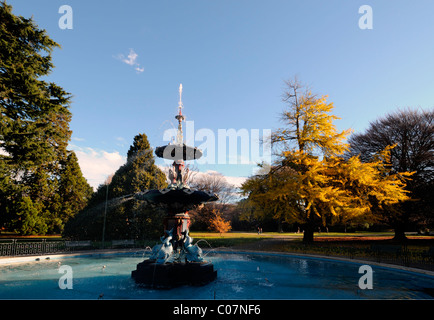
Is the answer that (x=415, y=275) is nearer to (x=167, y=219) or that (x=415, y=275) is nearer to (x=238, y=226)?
(x=167, y=219)

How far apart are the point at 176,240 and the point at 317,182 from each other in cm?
1227

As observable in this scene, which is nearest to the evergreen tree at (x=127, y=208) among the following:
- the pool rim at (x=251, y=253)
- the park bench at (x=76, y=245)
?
the park bench at (x=76, y=245)

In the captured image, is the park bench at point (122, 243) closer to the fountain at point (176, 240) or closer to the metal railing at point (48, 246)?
the metal railing at point (48, 246)

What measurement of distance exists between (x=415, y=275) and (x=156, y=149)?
43.6ft

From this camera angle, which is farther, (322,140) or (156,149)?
(322,140)

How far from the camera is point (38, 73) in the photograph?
20375mm

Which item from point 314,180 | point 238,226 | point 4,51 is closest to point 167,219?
point 314,180

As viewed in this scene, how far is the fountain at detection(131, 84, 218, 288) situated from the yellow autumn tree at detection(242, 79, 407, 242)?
866 cm

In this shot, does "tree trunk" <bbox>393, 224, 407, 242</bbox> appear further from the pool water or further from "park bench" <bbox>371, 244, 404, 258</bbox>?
the pool water

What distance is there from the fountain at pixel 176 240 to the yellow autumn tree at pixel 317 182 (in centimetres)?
866

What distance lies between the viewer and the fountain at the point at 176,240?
9.12 meters

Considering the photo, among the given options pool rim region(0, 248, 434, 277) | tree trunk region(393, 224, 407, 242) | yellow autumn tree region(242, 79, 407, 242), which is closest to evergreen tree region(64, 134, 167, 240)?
pool rim region(0, 248, 434, 277)

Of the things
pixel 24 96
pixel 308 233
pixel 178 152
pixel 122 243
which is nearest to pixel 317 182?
pixel 308 233
